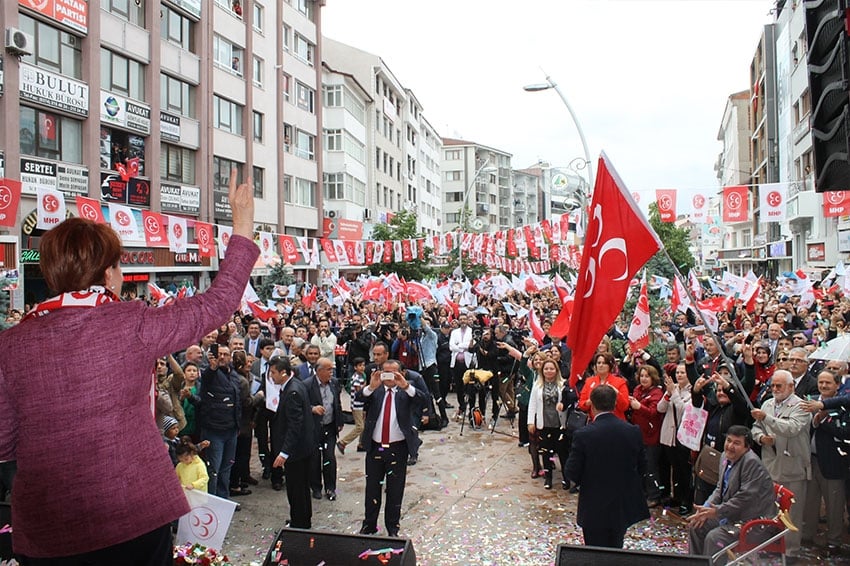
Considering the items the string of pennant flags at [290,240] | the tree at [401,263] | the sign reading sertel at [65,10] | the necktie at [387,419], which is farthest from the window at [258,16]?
the necktie at [387,419]

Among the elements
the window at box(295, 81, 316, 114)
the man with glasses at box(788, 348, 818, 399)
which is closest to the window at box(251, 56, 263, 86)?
the window at box(295, 81, 316, 114)

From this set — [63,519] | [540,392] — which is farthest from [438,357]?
[63,519]

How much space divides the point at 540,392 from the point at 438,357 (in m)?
5.21

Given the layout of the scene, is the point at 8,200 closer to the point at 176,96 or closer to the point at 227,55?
the point at 176,96

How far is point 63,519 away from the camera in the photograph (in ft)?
6.04

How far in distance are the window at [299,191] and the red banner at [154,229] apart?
2421 centimetres

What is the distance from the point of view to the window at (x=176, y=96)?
100ft

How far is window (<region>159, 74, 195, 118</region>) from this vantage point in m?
30.5

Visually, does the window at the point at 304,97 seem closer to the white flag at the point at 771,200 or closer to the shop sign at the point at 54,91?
the shop sign at the point at 54,91

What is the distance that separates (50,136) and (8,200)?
10.9m

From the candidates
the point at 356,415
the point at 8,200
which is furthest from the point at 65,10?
the point at 356,415

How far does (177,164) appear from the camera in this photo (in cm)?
3153

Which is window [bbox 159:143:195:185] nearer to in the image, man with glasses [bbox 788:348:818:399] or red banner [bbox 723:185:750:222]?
red banner [bbox 723:185:750:222]

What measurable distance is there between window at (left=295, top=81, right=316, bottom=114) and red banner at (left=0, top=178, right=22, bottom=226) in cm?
2993
